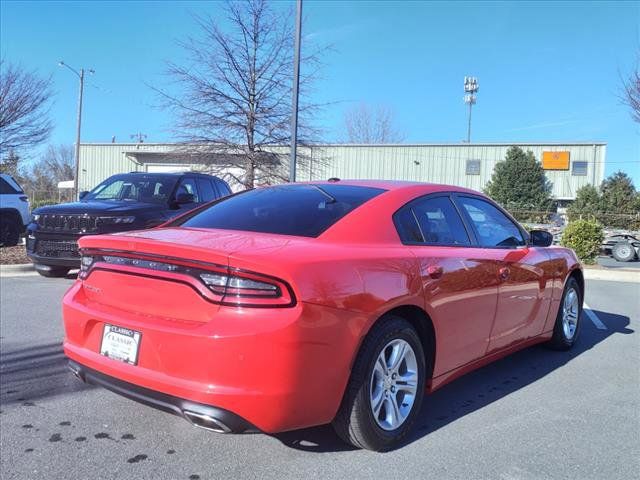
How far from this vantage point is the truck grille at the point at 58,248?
319 inches

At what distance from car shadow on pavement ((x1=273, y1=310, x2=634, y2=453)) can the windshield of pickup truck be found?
601 cm

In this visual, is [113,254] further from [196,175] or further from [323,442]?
[196,175]

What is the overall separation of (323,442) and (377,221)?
1.33 m

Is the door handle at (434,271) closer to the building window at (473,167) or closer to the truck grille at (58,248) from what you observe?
the truck grille at (58,248)

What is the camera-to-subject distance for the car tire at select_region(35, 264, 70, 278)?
28.3 ft

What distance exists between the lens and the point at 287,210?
3.58m

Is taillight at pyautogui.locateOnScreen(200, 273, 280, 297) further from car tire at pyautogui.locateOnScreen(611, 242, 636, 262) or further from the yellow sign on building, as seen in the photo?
the yellow sign on building

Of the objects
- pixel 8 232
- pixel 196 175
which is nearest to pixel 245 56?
pixel 196 175

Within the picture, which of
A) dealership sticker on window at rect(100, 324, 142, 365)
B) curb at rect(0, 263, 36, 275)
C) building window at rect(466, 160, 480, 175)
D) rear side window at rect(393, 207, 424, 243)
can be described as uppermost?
building window at rect(466, 160, 480, 175)

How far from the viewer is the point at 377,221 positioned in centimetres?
332

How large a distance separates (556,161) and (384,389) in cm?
3937

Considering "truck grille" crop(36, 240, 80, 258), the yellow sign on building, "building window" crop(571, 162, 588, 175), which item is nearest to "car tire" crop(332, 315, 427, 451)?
"truck grille" crop(36, 240, 80, 258)

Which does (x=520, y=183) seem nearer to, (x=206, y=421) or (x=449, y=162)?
(x=449, y=162)

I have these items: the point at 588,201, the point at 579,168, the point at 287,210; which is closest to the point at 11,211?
the point at 287,210
